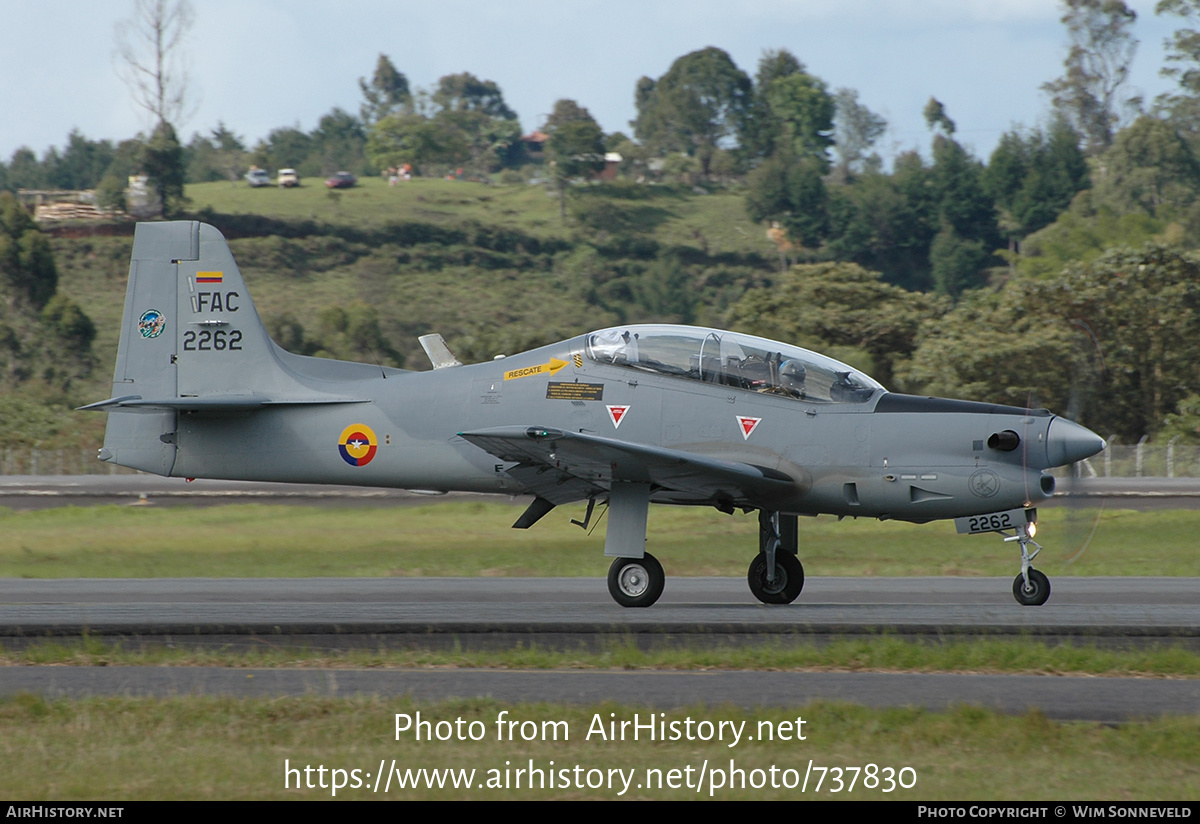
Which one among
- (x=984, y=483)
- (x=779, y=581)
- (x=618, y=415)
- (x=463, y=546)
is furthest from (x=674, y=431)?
(x=463, y=546)

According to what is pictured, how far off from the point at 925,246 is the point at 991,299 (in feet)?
232

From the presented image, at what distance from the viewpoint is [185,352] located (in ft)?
48.6

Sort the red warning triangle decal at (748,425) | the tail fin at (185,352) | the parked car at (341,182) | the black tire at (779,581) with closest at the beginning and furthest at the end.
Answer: the red warning triangle decal at (748,425), the black tire at (779,581), the tail fin at (185,352), the parked car at (341,182)

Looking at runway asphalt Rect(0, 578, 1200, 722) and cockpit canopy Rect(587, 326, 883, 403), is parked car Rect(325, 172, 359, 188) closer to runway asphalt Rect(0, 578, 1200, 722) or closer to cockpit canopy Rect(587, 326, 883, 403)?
runway asphalt Rect(0, 578, 1200, 722)

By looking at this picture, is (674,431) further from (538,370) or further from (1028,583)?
(1028,583)

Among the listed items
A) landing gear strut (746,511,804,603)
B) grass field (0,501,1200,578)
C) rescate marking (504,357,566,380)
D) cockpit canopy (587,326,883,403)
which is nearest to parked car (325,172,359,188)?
grass field (0,501,1200,578)

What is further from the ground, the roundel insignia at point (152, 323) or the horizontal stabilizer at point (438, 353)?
the roundel insignia at point (152, 323)

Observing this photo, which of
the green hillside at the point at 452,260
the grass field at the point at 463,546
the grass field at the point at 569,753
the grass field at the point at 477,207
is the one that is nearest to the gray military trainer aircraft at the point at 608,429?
the grass field at the point at 569,753

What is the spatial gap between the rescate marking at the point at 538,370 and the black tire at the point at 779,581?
3.04 m

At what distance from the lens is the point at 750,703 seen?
7.95 meters

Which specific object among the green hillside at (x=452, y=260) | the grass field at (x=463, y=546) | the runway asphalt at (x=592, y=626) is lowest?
the grass field at (x=463, y=546)

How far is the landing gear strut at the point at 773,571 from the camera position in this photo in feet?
43.7

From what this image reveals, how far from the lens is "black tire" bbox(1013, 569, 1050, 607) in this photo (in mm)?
12336

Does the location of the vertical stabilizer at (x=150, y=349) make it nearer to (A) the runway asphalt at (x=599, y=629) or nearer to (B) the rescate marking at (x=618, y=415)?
(A) the runway asphalt at (x=599, y=629)
